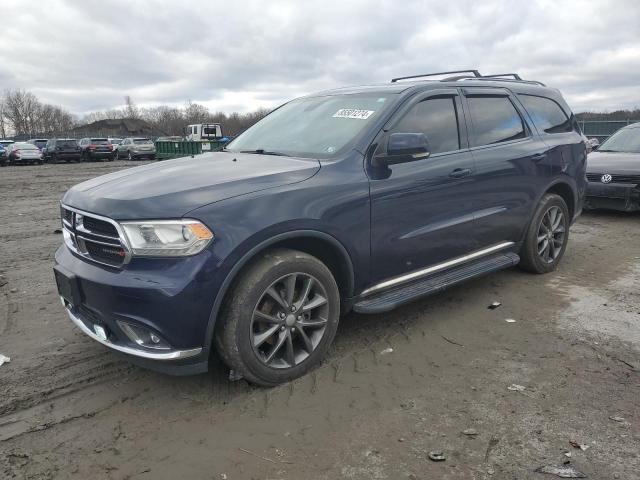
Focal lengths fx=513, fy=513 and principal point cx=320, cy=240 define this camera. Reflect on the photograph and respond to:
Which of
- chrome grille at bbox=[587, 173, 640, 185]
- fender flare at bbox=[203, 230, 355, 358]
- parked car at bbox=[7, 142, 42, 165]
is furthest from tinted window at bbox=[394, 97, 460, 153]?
parked car at bbox=[7, 142, 42, 165]

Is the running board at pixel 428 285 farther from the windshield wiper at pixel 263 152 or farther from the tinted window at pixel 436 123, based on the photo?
the windshield wiper at pixel 263 152

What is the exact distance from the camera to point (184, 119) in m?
93.1

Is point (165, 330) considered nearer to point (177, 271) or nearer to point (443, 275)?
point (177, 271)

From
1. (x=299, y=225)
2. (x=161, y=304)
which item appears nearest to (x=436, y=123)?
(x=299, y=225)

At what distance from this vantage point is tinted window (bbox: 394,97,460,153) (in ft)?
12.9

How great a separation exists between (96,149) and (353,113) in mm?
33481

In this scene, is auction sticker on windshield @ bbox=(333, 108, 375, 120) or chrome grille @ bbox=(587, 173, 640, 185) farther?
chrome grille @ bbox=(587, 173, 640, 185)

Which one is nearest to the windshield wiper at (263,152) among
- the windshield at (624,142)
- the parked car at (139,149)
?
the windshield at (624,142)

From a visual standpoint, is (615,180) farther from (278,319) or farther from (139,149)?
(139,149)

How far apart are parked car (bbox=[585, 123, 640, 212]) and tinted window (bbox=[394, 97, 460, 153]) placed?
5342 millimetres

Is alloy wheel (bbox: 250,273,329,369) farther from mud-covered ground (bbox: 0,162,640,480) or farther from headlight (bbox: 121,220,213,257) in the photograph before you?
headlight (bbox: 121,220,213,257)

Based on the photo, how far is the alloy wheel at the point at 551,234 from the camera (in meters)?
5.29

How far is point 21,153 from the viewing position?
30.6 metres

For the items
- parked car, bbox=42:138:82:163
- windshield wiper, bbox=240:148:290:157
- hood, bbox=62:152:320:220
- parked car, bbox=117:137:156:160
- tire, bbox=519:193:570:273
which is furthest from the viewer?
parked car, bbox=117:137:156:160
